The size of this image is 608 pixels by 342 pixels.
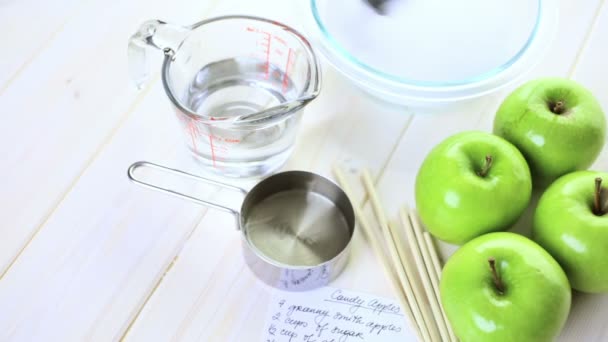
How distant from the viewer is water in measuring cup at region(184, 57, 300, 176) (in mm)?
745

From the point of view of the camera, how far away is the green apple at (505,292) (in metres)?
0.60

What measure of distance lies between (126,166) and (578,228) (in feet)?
1.65

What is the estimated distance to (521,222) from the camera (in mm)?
747

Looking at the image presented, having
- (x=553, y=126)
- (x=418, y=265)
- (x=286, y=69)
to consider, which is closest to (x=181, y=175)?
(x=286, y=69)

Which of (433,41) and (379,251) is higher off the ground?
(433,41)

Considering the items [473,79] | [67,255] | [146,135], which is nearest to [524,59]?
[473,79]

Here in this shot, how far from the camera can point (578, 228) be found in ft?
2.10

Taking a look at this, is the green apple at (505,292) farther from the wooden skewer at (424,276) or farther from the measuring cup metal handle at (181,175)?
the measuring cup metal handle at (181,175)

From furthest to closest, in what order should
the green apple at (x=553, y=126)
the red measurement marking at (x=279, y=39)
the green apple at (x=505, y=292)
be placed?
the red measurement marking at (x=279, y=39), the green apple at (x=553, y=126), the green apple at (x=505, y=292)

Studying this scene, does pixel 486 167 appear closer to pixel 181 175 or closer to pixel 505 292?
pixel 505 292

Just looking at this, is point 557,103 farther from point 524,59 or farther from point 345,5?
point 345,5

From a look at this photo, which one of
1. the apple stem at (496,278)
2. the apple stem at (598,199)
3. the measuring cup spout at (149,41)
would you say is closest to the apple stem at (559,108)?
the apple stem at (598,199)

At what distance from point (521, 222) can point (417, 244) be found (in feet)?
0.39

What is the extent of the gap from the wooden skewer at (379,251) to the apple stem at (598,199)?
8.1 inches
